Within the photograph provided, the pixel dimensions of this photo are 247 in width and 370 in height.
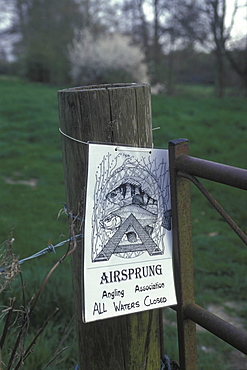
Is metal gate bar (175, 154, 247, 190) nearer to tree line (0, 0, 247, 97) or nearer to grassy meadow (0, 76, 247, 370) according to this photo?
grassy meadow (0, 76, 247, 370)

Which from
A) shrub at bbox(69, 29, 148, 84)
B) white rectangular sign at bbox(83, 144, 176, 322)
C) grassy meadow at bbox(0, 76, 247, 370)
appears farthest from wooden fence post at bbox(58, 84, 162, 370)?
shrub at bbox(69, 29, 148, 84)

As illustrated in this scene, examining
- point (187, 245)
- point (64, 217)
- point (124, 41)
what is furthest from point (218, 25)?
point (187, 245)

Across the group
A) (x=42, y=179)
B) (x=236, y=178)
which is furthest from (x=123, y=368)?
(x=42, y=179)

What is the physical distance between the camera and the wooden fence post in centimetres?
136

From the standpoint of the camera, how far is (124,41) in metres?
14.3

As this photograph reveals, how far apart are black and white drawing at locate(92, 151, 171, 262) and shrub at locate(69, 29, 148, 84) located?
470 inches

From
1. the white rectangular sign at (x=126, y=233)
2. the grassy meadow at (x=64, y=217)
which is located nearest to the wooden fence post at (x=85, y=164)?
the white rectangular sign at (x=126, y=233)

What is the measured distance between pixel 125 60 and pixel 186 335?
12637 mm

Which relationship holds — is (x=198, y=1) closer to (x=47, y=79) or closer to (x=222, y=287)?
(x=47, y=79)

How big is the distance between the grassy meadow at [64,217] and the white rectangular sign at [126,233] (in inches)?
A: 7.5

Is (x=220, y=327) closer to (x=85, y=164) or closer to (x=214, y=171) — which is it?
(x=214, y=171)

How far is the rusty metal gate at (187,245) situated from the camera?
1393 mm

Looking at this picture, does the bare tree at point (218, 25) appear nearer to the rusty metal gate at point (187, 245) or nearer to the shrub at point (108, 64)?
the shrub at point (108, 64)

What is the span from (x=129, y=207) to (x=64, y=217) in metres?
3.39
